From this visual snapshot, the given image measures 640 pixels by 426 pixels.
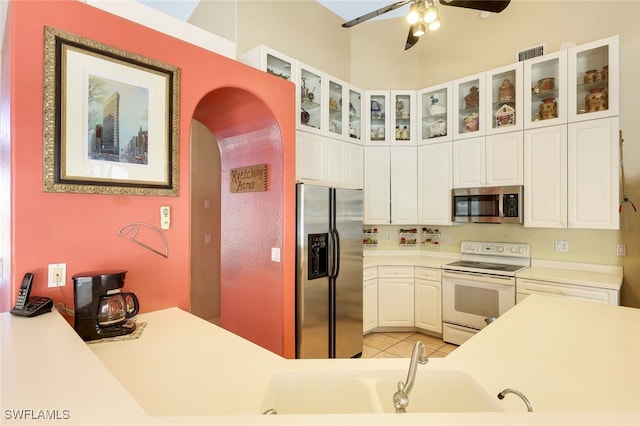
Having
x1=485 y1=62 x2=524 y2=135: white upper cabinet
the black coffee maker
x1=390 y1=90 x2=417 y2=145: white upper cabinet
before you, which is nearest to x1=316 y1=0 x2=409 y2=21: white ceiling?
x1=390 y1=90 x2=417 y2=145: white upper cabinet

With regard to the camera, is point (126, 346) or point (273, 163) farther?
point (273, 163)

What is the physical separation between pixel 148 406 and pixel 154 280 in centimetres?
Answer: 108

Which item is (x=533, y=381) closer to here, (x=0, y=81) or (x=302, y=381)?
(x=302, y=381)

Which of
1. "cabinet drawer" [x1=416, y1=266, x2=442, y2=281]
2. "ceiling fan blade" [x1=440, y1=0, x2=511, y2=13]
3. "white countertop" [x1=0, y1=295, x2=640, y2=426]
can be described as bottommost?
"cabinet drawer" [x1=416, y1=266, x2=442, y2=281]

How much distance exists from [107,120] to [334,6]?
3.61 m

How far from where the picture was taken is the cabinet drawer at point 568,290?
283 cm

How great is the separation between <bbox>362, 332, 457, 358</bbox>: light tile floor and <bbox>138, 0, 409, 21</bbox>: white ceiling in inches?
161

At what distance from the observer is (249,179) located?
9.92 feet

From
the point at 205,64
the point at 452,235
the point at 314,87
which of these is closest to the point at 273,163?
the point at 205,64

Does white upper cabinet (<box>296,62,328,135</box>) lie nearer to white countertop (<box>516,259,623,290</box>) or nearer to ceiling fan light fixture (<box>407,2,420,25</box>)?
ceiling fan light fixture (<box>407,2,420,25</box>)

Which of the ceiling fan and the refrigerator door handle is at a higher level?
the ceiling fan

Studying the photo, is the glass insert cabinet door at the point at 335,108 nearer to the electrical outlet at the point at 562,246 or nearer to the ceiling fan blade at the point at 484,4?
the ceiling fan blade at the point at 484,4

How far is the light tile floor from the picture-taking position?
138 inches

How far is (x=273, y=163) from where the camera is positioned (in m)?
2.83
